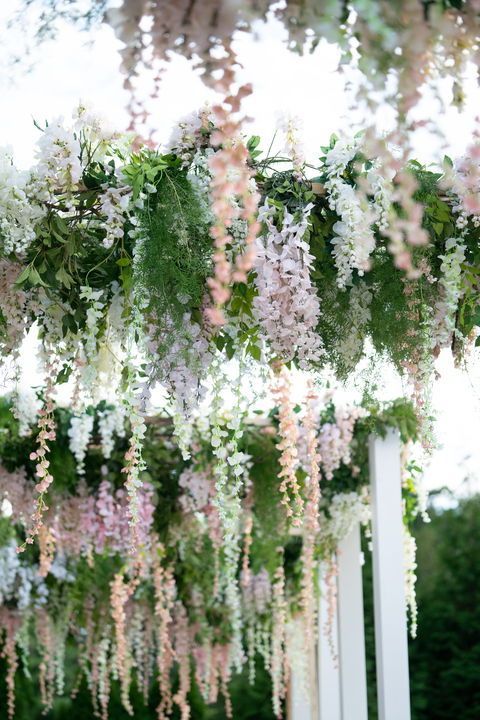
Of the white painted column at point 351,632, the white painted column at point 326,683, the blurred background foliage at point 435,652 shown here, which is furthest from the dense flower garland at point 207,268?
the blurred background foliage at point 435,652

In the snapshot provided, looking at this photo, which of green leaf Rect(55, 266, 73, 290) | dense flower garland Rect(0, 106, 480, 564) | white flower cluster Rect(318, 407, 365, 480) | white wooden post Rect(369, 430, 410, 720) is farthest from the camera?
white flower cluster Rect(318, 407, 365, 480)

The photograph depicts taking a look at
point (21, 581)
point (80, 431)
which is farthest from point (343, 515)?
point (21, 581)

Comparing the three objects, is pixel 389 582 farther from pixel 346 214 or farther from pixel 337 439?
pixel 346 214

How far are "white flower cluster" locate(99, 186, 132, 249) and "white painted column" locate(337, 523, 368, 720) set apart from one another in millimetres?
3440

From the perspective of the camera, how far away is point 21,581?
7008mm

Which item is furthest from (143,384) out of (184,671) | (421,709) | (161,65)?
(421,709)

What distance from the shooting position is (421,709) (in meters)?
9.32

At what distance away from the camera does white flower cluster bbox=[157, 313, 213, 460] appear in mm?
2758

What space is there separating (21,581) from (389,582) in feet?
12.0

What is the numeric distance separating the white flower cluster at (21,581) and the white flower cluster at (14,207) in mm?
4527

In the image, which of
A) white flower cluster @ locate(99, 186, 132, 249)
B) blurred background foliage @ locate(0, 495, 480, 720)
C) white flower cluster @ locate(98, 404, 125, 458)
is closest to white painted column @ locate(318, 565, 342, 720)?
white flower cluster @ locate(98, 404, 125, 458)

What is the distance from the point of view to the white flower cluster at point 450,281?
8.93ft

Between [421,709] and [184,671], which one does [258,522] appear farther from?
[421,709]

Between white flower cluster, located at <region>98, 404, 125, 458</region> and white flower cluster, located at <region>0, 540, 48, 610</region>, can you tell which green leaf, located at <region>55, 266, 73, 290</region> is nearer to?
white flower cluster, located at <region>98, 404, 125, 458</region>
